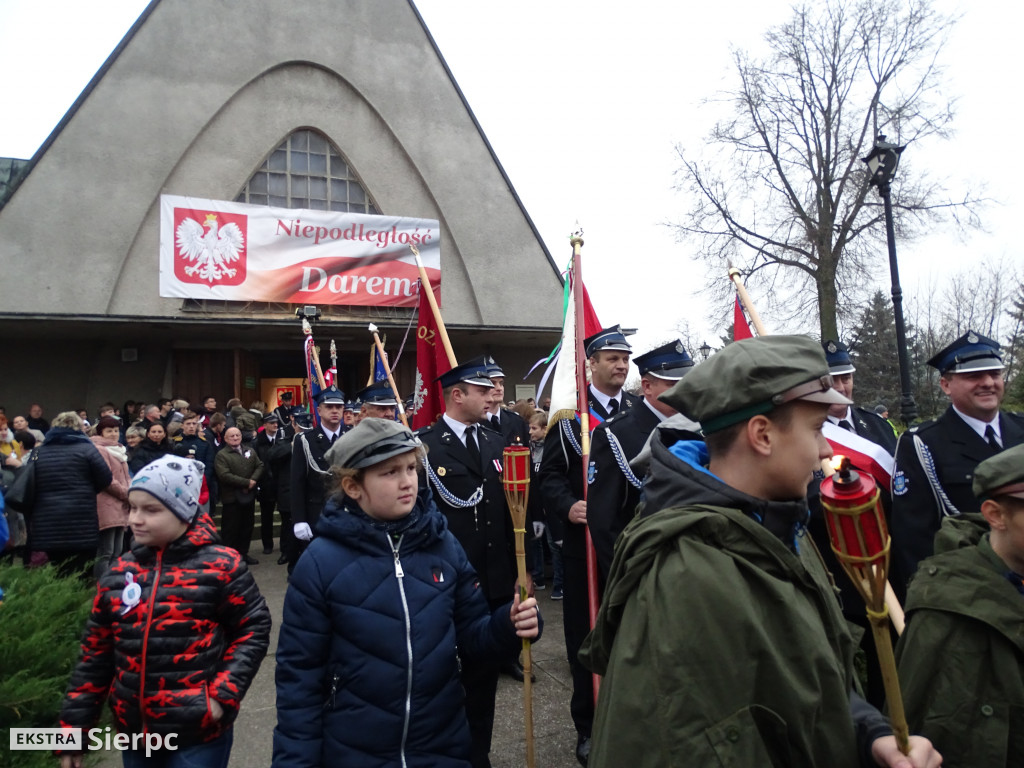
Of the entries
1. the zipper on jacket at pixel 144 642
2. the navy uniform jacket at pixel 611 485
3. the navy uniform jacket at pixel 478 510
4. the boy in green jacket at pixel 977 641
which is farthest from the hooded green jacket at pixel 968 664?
the navy uniform jacket at pixel 478 510

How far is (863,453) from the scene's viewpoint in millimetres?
4059

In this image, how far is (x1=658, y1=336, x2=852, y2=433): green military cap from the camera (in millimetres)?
1503

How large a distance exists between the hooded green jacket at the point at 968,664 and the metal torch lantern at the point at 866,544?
61 cm

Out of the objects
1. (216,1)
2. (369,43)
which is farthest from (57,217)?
(369,43)

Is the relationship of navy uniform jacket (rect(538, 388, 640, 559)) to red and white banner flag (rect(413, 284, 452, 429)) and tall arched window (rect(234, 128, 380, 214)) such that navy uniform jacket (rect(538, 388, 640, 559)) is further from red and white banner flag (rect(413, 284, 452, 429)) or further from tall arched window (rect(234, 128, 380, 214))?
tall arched window (rect(234, 128, 380, 214))

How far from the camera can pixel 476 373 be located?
15.9ft

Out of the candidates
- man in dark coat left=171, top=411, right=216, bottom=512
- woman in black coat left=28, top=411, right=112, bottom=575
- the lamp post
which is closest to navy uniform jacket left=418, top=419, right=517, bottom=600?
woman in black coat left=28, top=411, right=112, bottom=575

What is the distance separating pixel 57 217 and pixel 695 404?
17476mm

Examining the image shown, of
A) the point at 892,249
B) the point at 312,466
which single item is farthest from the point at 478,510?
the point at 892,249

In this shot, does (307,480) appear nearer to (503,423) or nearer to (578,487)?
(503,423)

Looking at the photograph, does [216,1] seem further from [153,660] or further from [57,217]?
[153,660]

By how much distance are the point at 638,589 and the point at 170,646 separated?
2.10 m

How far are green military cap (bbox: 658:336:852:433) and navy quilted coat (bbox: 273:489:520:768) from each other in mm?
1371

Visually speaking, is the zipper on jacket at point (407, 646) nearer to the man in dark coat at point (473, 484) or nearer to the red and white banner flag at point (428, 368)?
the man in dark coat at point (473, 484)
